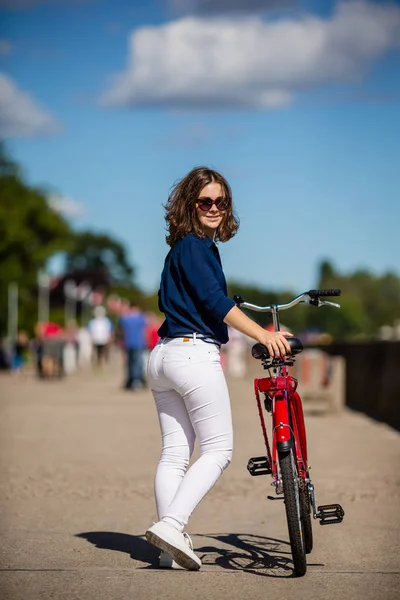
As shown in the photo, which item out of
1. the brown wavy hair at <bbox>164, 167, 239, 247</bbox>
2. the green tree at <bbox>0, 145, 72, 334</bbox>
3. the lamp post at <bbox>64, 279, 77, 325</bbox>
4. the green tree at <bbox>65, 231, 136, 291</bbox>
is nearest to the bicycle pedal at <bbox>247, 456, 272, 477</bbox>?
the brown wavy hair at <bbox>164, 167, 239, 247</bbox>

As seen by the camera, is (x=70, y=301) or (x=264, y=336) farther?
(x=70, y=301)

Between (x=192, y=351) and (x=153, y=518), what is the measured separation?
228 centimetres

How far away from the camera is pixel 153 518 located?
7.90 metres

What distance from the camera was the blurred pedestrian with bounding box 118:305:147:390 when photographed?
84.6ft

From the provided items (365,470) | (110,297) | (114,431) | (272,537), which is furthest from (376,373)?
(110,297)

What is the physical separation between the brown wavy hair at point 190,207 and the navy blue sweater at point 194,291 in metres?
0.07

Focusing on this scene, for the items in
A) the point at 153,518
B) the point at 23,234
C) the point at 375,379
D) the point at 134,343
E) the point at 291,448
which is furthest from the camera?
the point at 23,234

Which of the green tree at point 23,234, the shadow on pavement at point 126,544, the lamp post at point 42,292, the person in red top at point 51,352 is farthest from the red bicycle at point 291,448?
the lamp post at point 42,292

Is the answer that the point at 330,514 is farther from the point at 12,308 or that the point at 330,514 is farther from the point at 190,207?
the point at 12,308

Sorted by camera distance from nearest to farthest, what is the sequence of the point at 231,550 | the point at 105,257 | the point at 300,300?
the point at 300,300, the point at 231,550, the point at 105,257

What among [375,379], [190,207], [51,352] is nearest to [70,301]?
[51,352]

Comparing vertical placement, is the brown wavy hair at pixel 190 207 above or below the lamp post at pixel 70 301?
below

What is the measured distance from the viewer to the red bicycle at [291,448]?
565 centimetres

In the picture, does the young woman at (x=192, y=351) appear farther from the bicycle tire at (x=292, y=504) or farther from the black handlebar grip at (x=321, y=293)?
the bicycle tire at (x=292, y=504)
